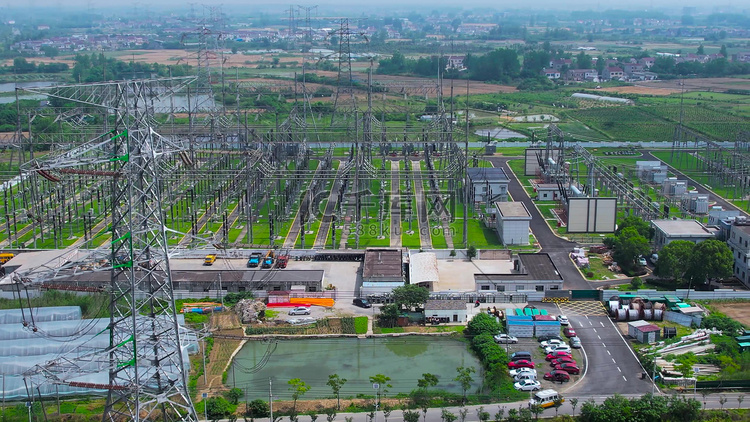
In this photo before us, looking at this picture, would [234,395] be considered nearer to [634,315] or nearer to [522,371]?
[522,371]

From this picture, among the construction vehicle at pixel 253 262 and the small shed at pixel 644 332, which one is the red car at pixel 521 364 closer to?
the small shed at pixel 644 332

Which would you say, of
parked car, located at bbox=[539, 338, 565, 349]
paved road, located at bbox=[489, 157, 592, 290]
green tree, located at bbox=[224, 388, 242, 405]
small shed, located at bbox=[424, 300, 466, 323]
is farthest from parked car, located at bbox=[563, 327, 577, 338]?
green tree, located at bbox=[224, 388, 242, 405]

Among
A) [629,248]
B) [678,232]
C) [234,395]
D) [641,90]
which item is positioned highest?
[641,90]

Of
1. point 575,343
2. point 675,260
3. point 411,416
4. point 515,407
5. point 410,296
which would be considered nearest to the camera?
point 411,416

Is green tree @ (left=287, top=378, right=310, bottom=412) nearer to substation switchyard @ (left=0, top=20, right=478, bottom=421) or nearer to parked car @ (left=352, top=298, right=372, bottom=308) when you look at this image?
substation switchyard @ (left=0, top=20, right=478, bottom=421)

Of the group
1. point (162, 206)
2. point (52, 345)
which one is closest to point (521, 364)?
point (52, 345)

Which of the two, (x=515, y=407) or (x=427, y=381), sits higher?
(x=427, y=381)

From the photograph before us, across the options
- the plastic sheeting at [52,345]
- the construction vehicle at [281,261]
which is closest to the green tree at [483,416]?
the plastic sheeting at [52,345]

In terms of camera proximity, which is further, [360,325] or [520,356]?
[360,325]
